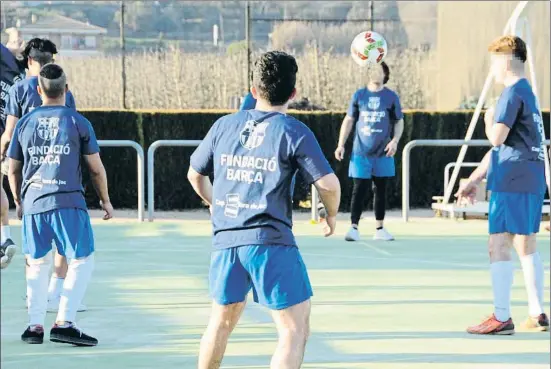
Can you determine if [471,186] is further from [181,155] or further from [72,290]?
[181,155]

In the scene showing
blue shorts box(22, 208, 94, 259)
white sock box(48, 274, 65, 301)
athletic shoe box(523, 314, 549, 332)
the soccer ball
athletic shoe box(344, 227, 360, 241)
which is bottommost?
athletic shoe box(344, 227, 360, 241)

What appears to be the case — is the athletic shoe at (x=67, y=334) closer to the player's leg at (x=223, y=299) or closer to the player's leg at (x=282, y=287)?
the player's leg at (x=223, y=299)

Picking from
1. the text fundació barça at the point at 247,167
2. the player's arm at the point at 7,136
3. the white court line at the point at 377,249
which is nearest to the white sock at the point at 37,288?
the player's arm at the point at 7,136

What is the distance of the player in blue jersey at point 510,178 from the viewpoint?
27.3 ft

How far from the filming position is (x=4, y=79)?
36.5 feet

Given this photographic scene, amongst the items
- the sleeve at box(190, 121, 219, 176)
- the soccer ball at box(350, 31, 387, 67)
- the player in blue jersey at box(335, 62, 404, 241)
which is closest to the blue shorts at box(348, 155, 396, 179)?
the player in blue jersey at box(335, 62, 404, 241)

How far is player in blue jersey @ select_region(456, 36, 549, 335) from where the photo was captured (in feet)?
27.3

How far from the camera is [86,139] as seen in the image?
8.04 meters

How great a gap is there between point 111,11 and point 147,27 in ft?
10.5

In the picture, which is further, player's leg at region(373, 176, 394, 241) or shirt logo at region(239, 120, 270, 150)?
player's leg at region(373, 176, 394, 241)

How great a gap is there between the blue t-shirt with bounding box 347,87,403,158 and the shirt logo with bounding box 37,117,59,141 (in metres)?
6.03

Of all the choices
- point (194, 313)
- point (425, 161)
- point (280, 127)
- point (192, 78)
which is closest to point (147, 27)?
point (192, 78)

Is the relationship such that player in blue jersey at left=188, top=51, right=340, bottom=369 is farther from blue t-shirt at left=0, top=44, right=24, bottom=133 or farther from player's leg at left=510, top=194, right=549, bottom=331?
blue t-shirt at left=0, top=44, right=24, bottom=133

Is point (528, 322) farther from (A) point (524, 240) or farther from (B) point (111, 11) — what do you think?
(B) point (111, 11)
